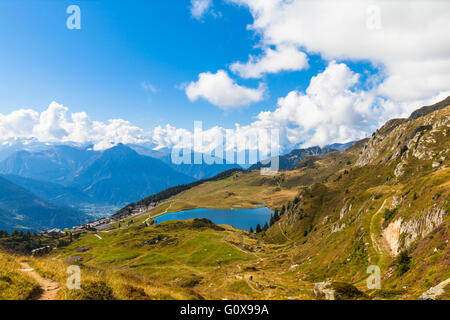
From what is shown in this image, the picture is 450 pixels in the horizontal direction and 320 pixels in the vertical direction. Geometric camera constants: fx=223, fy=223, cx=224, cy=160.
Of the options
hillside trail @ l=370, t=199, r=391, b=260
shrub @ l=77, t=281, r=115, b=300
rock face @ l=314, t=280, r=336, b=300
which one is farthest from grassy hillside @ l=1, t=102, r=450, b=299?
rock face @ l=314, t=280, r=336, b=300

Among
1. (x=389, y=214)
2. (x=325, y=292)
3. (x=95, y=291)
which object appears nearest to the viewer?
(x=95, y=291)

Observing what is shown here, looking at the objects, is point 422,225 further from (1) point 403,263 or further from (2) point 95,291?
(2) point 95,291

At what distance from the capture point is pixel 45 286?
14.8 m

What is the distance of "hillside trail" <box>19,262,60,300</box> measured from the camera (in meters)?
13.5

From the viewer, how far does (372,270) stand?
5044 cm

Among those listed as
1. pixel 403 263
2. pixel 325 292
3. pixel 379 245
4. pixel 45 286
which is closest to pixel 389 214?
pixel 379 245

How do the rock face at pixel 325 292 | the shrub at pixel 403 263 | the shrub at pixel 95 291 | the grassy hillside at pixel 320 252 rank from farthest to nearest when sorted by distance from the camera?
the shrub at pixel 403 263
the rock face at pixel 325 292
the grassy hillside at pixel 320 252
the shrub at pixel 95 291

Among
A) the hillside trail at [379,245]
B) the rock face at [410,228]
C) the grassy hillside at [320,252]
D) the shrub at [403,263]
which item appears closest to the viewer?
the grassy hillside at [320,252]

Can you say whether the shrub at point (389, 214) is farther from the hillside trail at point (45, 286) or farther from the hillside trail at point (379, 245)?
the hillside trail at point (45, 286)

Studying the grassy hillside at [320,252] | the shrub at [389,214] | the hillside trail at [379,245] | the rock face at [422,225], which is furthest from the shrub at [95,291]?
the shrub at [389,214]

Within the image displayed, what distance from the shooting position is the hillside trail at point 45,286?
44.4 ft
